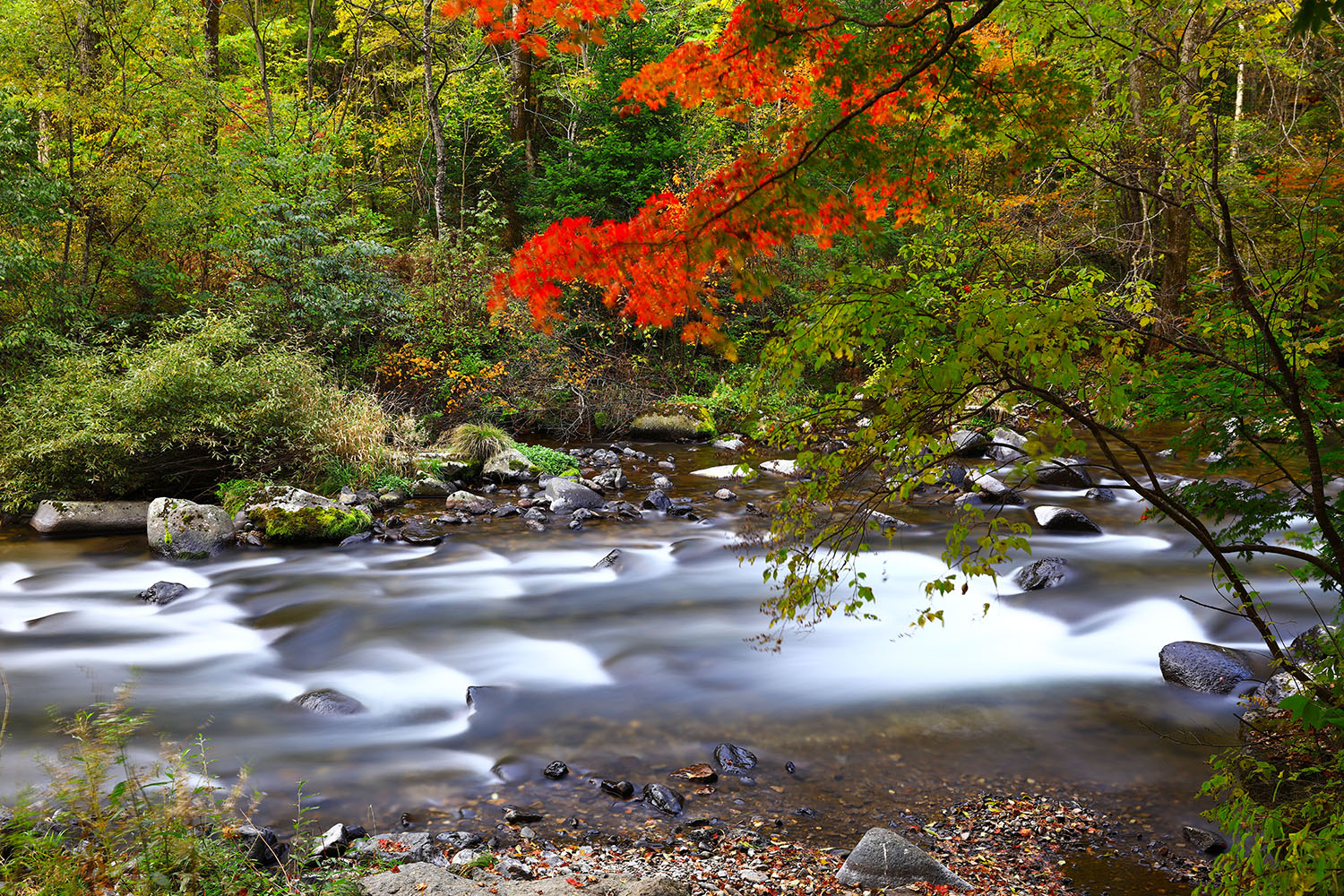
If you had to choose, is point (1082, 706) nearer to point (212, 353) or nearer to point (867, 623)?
point (867, 623)

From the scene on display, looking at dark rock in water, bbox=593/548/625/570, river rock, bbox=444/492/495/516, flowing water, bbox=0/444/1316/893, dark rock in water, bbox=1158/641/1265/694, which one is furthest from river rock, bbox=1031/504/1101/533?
river rock, bbox=444/492/495/516

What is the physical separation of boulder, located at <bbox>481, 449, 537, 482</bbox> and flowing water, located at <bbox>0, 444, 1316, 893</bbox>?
268cm

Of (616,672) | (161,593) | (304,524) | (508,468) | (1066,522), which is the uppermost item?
(508,468)

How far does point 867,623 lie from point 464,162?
1782 centimetres

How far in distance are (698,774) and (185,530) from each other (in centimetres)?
709

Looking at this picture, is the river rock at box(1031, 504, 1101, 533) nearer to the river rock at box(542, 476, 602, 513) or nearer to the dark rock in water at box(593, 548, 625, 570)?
the dark rock in water at box(593, 548, 625, 570)

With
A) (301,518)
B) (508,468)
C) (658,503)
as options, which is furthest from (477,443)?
(301,518)

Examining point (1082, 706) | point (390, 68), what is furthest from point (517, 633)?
point (390, 68)

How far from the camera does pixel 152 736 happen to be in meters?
5.41

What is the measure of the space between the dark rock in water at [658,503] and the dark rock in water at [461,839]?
7007 mm

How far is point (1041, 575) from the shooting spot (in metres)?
8.16

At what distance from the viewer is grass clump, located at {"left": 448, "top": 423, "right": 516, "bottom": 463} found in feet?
41.8

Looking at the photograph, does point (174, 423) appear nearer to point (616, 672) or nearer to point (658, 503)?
point (658, 503)

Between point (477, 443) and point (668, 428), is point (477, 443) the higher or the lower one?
the lower one
